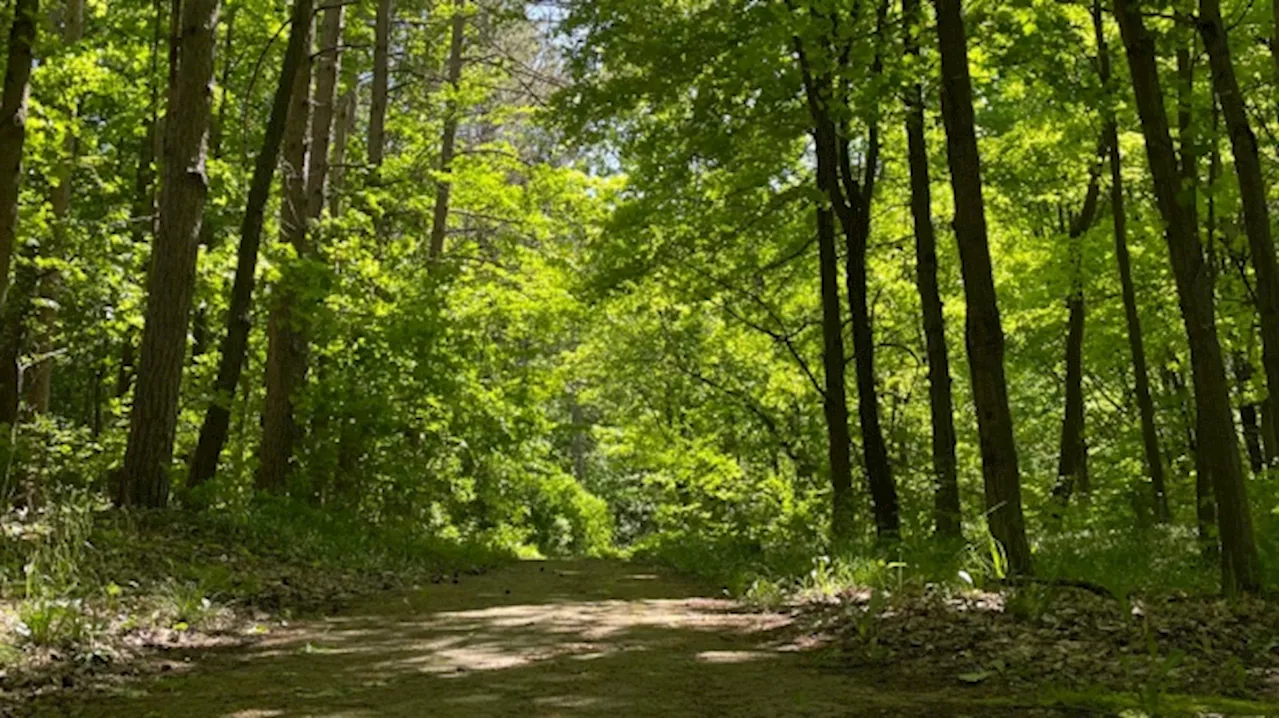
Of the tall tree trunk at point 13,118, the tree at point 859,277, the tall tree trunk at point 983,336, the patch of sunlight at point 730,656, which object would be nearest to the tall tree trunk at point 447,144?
the tree at point 859,277

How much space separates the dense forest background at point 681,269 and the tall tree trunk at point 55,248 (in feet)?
0.21

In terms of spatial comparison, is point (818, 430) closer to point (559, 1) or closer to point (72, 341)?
point (559, 1)

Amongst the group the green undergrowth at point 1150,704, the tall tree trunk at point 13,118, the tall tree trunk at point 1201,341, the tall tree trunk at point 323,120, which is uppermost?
the tall tree trunk at point 323,120

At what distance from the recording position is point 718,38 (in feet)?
39.3

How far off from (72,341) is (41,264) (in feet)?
13.9

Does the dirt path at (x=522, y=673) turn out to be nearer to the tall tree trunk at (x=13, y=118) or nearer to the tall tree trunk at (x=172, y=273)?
the tall tree trunk at (x=172, y=273)

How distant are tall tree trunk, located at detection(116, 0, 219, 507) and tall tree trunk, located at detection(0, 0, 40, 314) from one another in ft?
4.00

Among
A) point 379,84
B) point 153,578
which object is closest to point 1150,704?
point 153,578

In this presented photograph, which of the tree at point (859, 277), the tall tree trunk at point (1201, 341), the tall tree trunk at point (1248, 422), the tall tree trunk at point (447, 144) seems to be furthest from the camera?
the tall tree trunk at point (447, 144)

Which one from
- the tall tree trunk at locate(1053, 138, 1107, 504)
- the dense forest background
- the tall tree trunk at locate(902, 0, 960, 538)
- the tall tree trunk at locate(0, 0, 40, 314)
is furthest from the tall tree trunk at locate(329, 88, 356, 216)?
the tall tree trunk at locate(1053, 138, 1107, 504)

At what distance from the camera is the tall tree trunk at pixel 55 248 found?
13.1m

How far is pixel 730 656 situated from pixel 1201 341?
3.47 metres

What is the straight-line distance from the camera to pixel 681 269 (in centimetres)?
1484

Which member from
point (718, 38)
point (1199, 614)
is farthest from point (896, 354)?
point (1199, 614)
